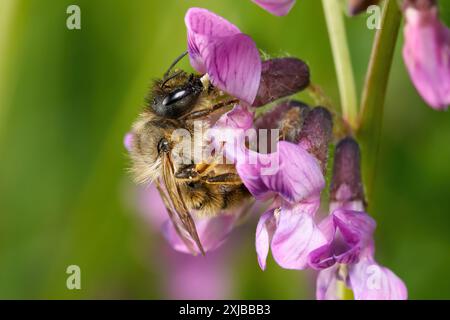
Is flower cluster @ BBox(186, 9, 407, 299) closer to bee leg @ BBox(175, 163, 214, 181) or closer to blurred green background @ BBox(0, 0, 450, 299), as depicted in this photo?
bee leg @ BBox(175, 163, 214, 181)

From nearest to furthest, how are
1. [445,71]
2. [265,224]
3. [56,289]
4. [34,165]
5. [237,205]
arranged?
[445,71] → [265,224] → [237,205] → [56,289] → [34,165]

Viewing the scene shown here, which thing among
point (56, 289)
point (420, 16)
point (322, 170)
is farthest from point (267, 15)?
point (420, 16)

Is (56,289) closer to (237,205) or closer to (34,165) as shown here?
(34,165)

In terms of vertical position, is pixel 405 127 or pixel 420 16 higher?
pixel 420 16

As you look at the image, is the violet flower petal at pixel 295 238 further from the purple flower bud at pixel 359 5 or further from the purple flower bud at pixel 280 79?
the purple flower bud at pixel 359 5

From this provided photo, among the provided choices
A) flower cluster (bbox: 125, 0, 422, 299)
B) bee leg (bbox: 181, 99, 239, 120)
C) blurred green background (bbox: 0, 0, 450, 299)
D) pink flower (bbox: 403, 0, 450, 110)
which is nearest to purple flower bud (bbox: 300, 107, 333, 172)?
flower cluster (bbox: 125, 0, 422, 299)

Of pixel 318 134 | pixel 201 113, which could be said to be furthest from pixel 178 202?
pixel 318 134
